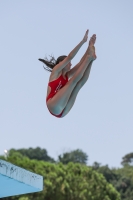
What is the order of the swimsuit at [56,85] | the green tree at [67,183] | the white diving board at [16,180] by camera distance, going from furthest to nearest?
the green tree at [67,183] < the white diving board at [16,180] < the swimsuit at [56,85]

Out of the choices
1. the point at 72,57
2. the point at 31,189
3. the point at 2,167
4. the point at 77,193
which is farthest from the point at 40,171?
the point at 72,57

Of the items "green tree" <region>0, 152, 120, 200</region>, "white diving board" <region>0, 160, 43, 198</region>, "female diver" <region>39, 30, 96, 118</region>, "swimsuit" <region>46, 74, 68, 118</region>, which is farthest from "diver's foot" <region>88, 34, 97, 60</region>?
"green tree" <region>0, 152, 120, 200</region>

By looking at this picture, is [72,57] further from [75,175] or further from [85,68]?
[75,175]

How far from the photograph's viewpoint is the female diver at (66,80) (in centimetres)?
689

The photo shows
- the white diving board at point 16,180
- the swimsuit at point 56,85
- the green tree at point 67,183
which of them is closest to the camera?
the swimsuit at point 56,85

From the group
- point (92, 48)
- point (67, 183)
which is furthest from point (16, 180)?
point (67, 183)

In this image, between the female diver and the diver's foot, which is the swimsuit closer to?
the female diver

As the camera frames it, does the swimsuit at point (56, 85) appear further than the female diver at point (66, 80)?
Yes

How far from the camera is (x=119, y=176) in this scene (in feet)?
168

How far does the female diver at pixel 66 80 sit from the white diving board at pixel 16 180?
1.49 metres

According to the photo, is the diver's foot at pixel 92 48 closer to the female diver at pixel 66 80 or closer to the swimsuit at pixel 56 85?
the female diver at pixel 66 80

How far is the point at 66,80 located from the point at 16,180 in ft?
6.97

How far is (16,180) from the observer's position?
851 centimetres

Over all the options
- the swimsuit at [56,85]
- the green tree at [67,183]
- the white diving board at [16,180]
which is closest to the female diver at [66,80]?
the swimsuit at [56,85]
